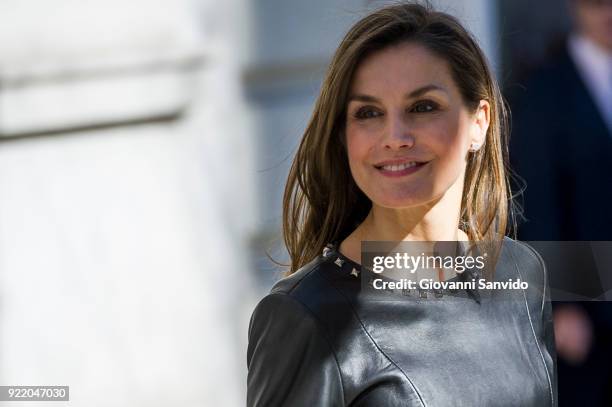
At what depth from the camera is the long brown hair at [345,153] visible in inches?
78.0

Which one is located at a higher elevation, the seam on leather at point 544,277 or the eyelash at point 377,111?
the eyelash at point 377,111

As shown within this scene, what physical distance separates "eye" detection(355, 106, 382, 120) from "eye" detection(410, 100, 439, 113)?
0.20 ft

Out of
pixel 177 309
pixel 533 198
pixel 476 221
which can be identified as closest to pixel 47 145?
pixel 177 309

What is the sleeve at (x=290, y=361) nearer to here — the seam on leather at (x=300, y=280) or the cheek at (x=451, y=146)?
the seam on leather at (x=300, y=280)

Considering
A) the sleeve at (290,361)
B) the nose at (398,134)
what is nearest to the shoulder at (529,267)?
the nose at (398,134)

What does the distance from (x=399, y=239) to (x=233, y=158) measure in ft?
7.05

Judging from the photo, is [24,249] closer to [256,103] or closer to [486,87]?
[256,103]

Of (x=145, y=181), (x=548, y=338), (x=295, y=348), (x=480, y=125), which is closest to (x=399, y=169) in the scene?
(x=480, y=125)

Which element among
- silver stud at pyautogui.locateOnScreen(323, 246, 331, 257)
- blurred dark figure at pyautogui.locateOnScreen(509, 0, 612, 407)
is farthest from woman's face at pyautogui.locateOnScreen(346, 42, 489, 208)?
blurred dark figure at pyautogui.locateOnScreen(509, 0, 612, 407)

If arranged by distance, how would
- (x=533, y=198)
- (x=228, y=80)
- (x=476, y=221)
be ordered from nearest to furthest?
(x=476, y=221) < (x=533, y=198) < (x=228, y=80)

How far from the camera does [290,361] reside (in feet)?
5.88

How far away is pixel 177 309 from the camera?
13.4 ft

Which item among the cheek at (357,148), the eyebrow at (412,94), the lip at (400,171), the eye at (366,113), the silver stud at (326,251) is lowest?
the silver stud at (326,251)

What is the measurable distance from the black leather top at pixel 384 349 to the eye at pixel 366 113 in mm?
243
